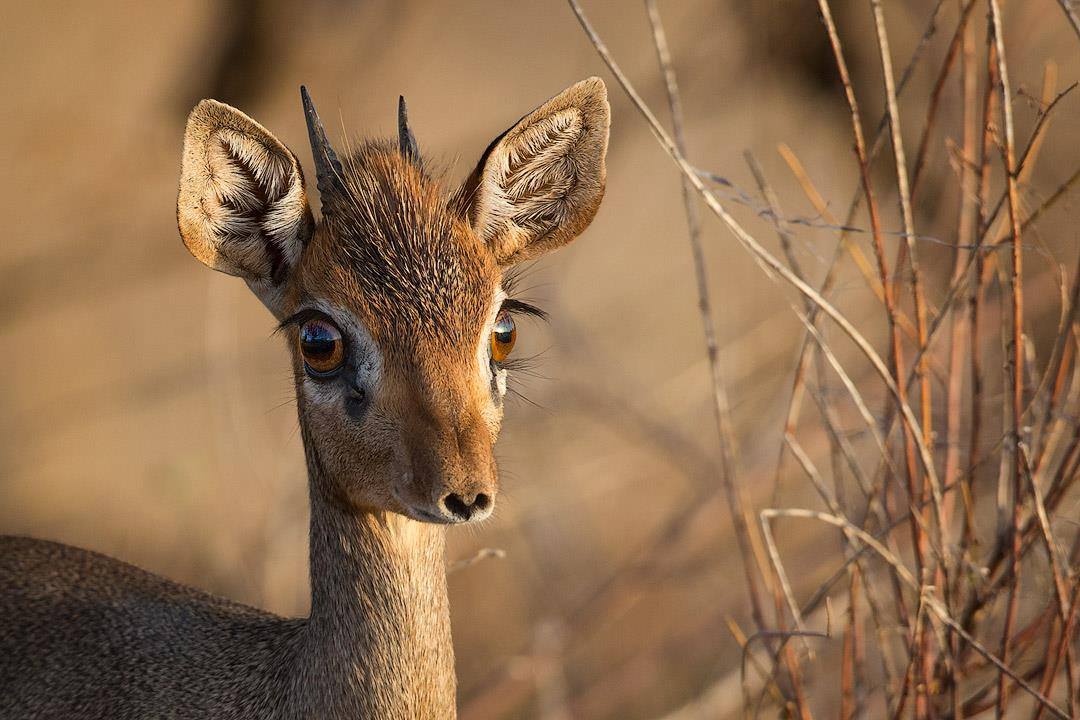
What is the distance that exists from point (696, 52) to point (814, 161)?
884mm

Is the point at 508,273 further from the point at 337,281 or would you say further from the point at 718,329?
the point at 718,329

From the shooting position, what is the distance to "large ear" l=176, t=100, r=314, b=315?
251 centimetres

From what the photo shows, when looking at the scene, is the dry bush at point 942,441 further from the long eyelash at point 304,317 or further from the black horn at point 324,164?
the long eyelash at point 304,317

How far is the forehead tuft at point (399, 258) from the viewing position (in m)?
2.41

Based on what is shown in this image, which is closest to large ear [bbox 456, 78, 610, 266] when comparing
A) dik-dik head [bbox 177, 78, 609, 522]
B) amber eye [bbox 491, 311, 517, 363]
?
dik-dik head [bbox 177, 78, 609, 522]

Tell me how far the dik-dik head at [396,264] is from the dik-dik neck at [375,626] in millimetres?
87

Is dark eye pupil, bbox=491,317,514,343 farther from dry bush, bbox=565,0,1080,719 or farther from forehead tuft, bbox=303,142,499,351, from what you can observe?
dry bush, bbox=565,0,1080,719

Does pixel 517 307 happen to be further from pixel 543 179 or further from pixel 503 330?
pixel 543 179

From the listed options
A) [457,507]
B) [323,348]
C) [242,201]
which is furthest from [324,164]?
[457,507]

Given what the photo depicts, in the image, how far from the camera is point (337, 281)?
2.48m

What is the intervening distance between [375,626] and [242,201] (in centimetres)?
91

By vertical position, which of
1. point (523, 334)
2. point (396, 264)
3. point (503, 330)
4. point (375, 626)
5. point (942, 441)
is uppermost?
point (523, 334)

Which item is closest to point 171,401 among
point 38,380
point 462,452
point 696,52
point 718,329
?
point 38,380

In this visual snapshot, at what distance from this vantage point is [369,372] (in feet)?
7.82
